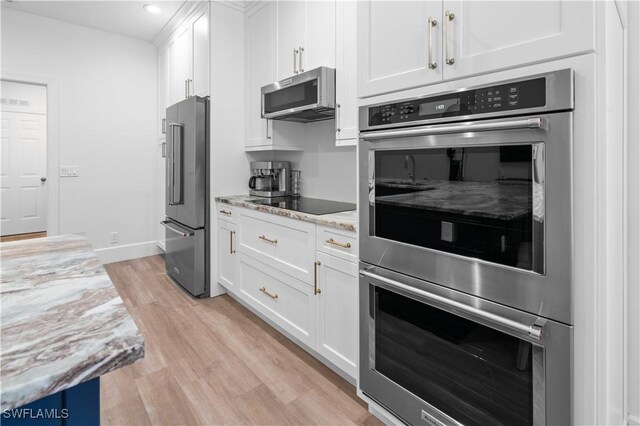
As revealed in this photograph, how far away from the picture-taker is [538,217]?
1011 mm

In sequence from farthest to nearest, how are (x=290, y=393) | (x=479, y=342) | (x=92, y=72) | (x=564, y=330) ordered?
(x=92, y=72), (x=290, y=393), (x=479, y=342), (x=564, y=330)

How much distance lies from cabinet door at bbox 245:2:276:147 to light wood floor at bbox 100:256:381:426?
5.12 ft

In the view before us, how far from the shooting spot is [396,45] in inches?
53.9

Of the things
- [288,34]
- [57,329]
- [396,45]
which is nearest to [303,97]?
[288,34]

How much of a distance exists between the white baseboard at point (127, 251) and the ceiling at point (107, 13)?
2.61 metres

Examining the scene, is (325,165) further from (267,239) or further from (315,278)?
(315,278)

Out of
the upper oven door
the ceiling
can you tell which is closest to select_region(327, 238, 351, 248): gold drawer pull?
the upper oven door

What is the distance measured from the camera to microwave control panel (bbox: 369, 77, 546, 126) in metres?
1.01

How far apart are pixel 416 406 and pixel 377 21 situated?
1.56m

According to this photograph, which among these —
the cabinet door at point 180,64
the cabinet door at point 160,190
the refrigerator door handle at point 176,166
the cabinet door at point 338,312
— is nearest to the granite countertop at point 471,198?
the cabinet door at point 338,312

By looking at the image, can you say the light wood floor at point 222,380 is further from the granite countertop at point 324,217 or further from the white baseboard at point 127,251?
the white baseboard at point 127,251

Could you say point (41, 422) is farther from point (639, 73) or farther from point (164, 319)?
point (164, 319)

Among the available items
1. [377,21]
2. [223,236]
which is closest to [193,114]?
[223,236]

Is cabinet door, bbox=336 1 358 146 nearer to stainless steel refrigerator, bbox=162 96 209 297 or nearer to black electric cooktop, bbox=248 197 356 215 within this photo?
black electric cooktop, bbox=248 197 356 215
